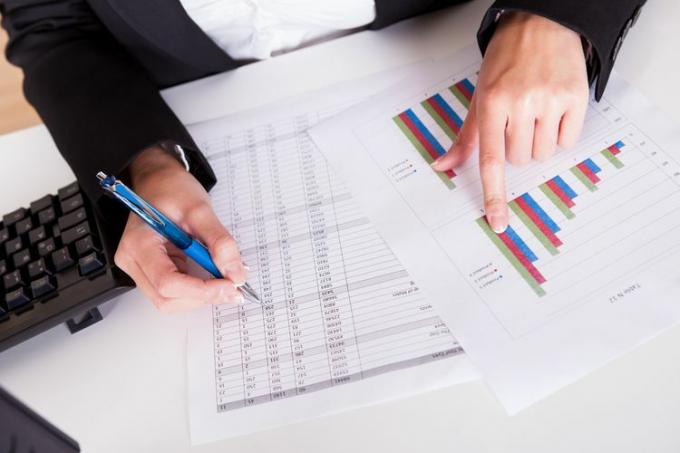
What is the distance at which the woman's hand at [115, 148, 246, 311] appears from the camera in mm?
570

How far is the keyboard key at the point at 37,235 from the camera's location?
25.8 inches

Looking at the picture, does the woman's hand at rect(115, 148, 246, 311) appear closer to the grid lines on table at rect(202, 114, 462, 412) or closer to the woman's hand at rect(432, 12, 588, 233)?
the grid lines on table at rect(202, 114, 462, 412)

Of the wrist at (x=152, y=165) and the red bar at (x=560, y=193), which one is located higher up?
the red bar at (x=560, y=193)

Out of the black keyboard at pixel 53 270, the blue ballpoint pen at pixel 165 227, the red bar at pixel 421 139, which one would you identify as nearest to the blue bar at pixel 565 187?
the red bar at pixel 421 139

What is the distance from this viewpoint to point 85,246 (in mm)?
634

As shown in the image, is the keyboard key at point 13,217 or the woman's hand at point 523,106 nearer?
the woman's hand at point 523,106

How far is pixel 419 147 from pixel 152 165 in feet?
1.02

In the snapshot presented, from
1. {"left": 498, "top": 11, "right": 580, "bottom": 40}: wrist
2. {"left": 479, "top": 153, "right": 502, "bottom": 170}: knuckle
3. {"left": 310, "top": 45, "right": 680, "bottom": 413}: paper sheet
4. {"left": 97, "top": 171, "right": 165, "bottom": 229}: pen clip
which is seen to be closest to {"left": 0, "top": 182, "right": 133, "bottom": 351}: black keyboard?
{"left": 97, "top": 171, "right": 165, "bottom": 229}: pen clip

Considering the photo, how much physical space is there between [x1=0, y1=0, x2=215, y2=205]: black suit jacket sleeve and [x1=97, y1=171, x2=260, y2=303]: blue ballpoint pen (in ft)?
0.46

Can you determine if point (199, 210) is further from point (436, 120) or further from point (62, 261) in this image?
point (436, 120)

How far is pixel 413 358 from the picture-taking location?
1.70ft

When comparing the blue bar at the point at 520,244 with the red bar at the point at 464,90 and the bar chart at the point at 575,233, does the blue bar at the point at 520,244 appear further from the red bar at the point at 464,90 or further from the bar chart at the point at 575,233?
the red bar at the point at 464,90

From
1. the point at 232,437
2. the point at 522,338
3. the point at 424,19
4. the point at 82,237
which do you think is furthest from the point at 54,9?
the point at 522,338

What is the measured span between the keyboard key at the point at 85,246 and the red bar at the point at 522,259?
42 centimetres
